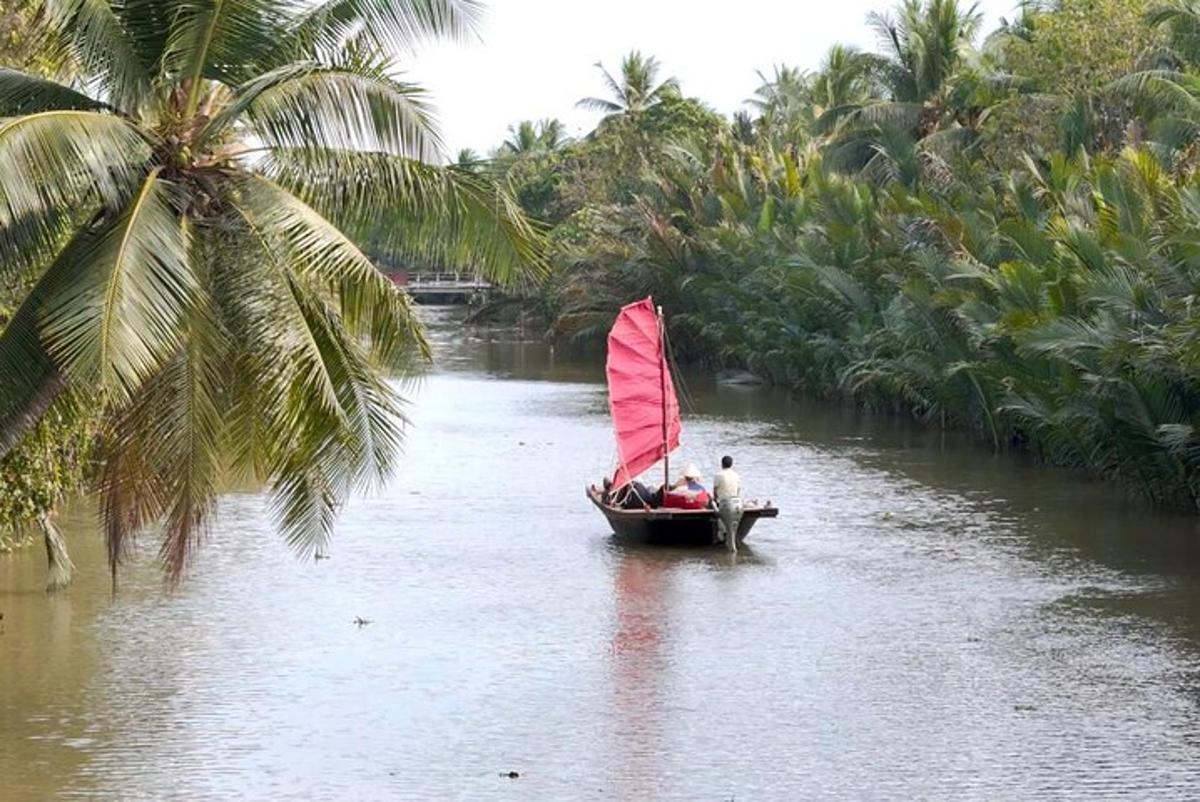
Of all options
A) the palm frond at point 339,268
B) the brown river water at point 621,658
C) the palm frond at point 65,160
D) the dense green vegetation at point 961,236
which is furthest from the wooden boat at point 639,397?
the palm frond at point 65,160

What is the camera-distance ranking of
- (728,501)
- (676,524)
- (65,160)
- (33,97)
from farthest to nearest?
(676,524) < (728,501) < (33,97) < (65,160)

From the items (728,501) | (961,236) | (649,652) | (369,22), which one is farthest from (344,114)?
(961,236)

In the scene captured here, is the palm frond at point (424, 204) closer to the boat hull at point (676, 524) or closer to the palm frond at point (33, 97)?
the palm frond at point (33, 97)

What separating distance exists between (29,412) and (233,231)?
138 cm

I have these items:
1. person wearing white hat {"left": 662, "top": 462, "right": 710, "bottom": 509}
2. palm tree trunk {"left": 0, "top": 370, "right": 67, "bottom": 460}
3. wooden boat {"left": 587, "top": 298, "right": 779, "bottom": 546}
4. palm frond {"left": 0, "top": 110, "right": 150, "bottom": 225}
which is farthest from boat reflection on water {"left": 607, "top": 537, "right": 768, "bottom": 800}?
palm frond {"left": 0, "top": 110, "right": 150, "bottom": 225}

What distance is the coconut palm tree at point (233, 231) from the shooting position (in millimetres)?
9555

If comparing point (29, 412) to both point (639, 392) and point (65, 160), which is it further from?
point (639, 392)

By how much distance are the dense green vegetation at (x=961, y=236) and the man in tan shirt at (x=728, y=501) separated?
372 cm

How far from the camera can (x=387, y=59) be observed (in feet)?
34.8

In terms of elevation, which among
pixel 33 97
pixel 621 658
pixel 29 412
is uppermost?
pixel 33 97

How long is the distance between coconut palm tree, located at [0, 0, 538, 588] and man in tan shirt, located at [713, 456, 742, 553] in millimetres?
8723

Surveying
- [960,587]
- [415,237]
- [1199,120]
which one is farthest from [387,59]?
[1199,120]

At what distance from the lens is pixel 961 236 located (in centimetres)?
2630

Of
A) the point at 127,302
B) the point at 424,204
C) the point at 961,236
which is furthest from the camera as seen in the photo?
the point at 961,236
